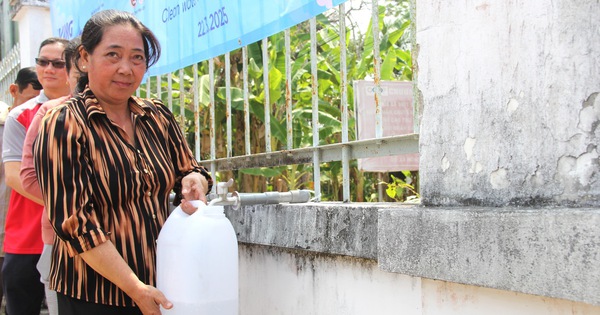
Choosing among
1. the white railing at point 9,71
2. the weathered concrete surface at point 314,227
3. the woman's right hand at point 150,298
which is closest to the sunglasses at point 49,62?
the weathered concrete surface at point 314,227

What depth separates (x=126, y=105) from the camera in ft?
7.54

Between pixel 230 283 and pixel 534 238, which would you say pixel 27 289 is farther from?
pixel 534 238

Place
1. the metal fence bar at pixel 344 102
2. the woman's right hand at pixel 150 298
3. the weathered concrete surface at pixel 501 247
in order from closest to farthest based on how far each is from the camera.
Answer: the weathered concrete surface at pixel 501 247
the woman's right hand at pixel 150 298
the metal fence bar at pixel 344 102

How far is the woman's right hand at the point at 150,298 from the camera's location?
1997 mm

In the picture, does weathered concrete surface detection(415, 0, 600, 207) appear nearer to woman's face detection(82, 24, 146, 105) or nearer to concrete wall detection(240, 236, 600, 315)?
concrete wall detection(240, 236, 600, 315)

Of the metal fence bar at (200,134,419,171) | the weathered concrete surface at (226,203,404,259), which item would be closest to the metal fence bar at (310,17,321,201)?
the metal fence bar at (200,134,419,171)

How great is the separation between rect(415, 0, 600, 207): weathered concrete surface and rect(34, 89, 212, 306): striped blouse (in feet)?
2.71

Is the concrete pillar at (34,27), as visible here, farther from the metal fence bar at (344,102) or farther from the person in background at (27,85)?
the metal fence bar at (344,102)

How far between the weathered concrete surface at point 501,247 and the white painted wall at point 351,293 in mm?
92

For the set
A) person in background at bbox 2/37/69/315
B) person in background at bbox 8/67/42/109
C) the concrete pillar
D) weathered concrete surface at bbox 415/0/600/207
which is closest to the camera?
weathered concrete surface at bbox 415/0/600/207

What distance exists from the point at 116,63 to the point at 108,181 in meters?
0.35

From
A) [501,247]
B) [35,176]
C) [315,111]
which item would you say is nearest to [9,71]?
[35,176]

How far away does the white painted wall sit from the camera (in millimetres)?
1767

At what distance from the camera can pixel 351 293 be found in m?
2.38
